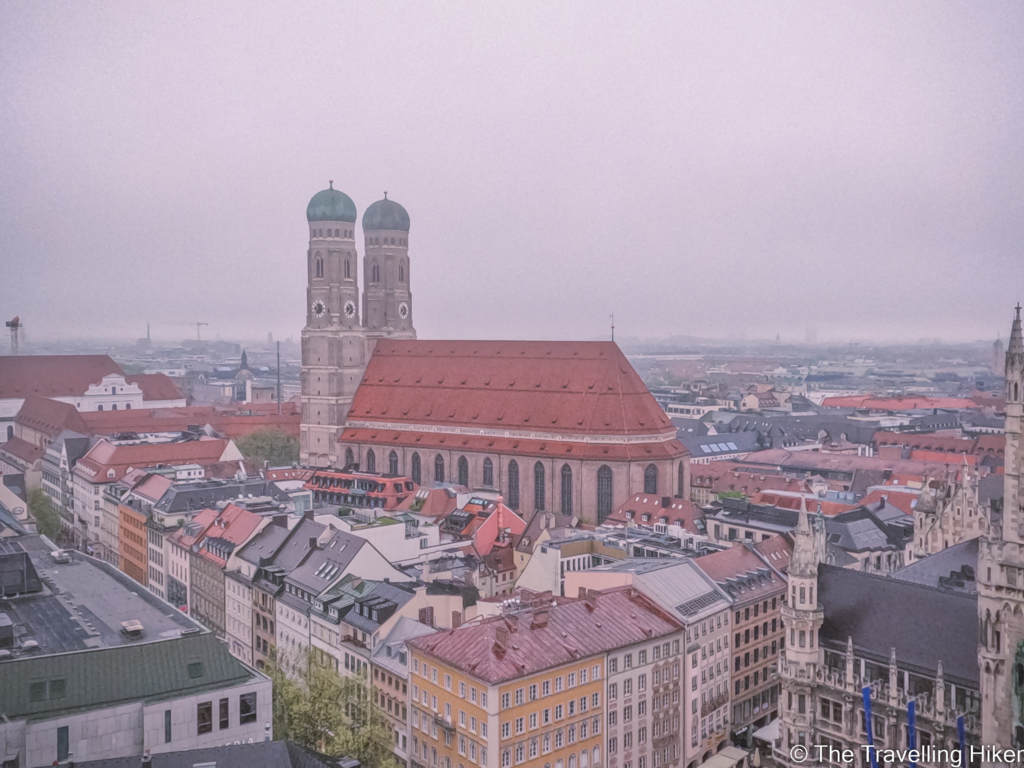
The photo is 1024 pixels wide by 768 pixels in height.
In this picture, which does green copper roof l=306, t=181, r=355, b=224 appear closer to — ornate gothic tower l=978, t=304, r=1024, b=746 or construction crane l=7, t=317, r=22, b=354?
construction crane l=7, t=317, r=22, b=354

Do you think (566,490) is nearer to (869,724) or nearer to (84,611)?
(869,724)

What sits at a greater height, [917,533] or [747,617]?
[917,533]

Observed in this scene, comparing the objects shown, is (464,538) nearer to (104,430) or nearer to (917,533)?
(917,533)

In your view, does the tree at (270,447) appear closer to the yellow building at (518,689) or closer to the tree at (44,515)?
the tree at (44,515)

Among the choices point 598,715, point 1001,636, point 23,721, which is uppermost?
point 1001,636

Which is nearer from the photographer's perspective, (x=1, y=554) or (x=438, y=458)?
(x=1, y=554)

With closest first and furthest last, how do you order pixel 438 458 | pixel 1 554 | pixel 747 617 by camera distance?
pixel 1 554 → pixel 747 617 → pixel 438 458

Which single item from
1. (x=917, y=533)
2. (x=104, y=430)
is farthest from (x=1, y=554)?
(x=104, y=430)

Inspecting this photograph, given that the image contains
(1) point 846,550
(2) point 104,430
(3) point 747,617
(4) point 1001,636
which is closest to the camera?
(4) point 1001,636
